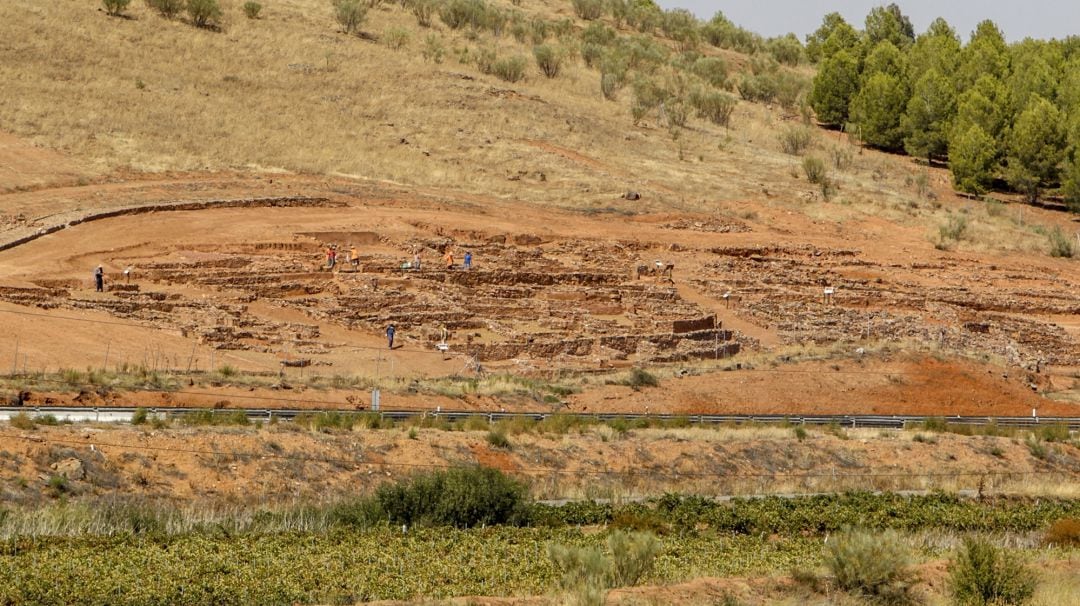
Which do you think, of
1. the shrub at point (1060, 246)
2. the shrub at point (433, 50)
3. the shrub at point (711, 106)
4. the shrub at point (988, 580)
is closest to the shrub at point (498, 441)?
the shrub at point (988, 580)

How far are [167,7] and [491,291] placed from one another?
1620 inches

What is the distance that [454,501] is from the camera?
28328mm

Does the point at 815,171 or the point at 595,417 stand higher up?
the point at 815,171

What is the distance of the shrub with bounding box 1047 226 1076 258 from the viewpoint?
75.9 m

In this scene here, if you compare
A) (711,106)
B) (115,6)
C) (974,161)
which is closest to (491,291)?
(974,161)

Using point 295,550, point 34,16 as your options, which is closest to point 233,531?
point 295,550

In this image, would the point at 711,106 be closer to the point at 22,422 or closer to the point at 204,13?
the point at 204,13

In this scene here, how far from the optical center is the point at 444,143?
8000 cm

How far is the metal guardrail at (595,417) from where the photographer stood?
35.0 m

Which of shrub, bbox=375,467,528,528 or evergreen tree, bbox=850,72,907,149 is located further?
evergreen tree, bbox=850,72,907,149

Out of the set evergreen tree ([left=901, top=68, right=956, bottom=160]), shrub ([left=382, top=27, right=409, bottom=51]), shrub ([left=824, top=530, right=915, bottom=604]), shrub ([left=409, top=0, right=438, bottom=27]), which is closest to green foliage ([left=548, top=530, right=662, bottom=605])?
shrub ([left=824, top=530, right=915, bottom=604])

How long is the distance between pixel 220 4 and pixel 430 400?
58.4 meters

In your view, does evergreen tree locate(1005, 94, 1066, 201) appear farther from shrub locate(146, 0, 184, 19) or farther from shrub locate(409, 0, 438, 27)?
shrub locate(146, 0, 184, 19)

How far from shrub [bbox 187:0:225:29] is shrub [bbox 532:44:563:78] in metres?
18.6
